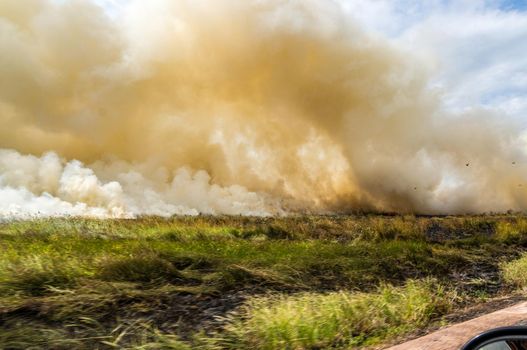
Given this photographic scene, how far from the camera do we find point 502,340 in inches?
73.7

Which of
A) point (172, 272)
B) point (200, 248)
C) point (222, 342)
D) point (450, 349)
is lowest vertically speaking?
point (450, 349)

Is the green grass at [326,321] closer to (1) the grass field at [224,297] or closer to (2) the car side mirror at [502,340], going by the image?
(1) the grass field at [224,297]

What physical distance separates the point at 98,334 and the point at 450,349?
3.84 m

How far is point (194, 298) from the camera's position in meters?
7.09

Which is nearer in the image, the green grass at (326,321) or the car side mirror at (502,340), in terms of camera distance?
the car side mirror at (502,340)

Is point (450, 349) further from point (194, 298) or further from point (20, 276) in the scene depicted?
point (20, 276)

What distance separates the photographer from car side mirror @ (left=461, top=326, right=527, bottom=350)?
182 centimetres

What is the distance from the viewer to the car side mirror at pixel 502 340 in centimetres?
182

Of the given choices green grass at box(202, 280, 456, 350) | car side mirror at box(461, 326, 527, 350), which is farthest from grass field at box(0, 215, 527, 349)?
car side mirror at box(461, 326, 527, 350)

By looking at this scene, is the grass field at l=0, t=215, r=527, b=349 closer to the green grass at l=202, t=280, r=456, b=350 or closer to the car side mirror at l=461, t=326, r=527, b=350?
the green grass at l=202, t=280, r=456, b=350

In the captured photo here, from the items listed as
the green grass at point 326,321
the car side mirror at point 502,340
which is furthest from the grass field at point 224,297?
the car side mirror at point 502,340

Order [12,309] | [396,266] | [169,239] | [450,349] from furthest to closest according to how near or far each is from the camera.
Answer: [169,239]
[396,266]
[12,309]
[450,349]

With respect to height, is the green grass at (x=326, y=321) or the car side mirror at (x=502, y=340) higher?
the green grass at (x=326, y=321)

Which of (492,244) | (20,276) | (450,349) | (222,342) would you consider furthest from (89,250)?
(492,244)
